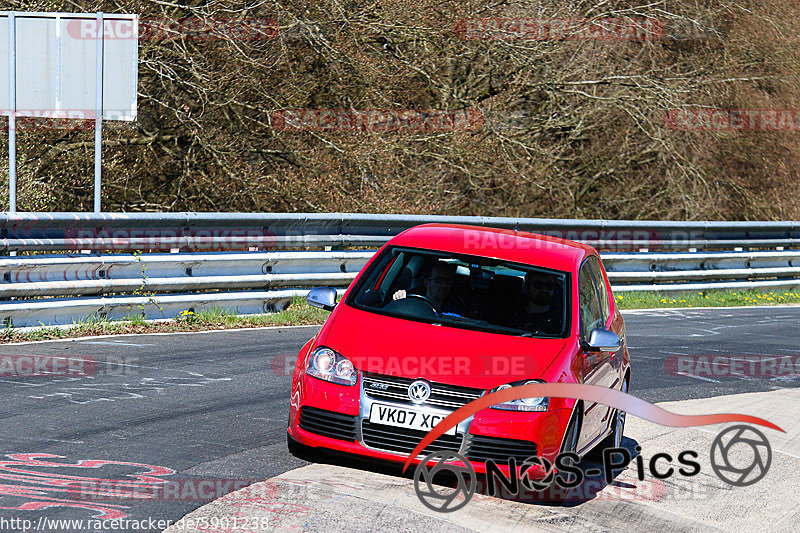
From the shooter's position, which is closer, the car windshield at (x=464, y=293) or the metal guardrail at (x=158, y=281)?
the car windshield at (x=464, y=293)

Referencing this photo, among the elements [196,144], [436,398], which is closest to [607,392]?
[436,398]

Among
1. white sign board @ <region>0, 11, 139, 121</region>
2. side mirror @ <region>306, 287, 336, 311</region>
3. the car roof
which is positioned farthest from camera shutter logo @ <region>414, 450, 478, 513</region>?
white sign board @ <region>0, 11, 139, 121</region>

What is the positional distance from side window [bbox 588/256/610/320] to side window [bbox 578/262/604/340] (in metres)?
0.14

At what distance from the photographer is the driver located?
7156 millimetres

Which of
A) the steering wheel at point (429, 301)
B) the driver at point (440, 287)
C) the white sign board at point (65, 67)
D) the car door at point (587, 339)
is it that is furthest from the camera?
the white sign board at point (65, 67)

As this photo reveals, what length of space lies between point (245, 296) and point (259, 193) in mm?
8042

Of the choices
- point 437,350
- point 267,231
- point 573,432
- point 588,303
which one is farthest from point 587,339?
point 267,231

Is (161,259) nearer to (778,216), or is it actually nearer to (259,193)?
(259,193)

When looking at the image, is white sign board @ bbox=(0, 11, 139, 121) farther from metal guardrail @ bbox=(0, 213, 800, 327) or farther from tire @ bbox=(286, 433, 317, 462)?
tire @ bbox=(286, 433, 317, 462)

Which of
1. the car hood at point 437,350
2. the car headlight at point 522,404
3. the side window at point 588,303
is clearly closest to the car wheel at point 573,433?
the car headlight at point 522,404

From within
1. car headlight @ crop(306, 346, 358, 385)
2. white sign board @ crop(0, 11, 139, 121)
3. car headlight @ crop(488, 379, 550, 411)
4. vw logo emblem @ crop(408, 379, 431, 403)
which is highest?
white sign board @ crop(0, 11, 139, 121)

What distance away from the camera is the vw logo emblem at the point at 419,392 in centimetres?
575

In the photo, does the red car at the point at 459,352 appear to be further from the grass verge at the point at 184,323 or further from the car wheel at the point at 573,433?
the grass verge at the point at 184,323

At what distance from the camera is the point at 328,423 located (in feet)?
19.5
